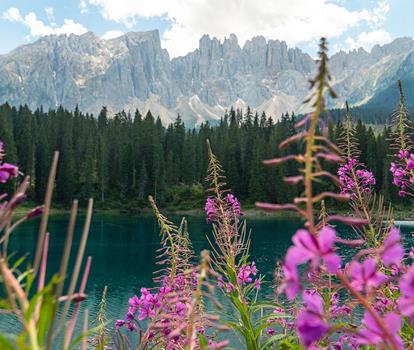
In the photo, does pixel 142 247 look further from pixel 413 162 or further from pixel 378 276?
pixel 378 276

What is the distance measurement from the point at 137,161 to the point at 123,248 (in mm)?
36165

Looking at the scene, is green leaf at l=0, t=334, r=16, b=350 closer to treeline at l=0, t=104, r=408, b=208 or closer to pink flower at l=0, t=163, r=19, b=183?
pink flower at l=0, t=163, r=19, b=183

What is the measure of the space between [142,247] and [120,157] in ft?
120

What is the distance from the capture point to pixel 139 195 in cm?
6562

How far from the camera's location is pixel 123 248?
34.5m

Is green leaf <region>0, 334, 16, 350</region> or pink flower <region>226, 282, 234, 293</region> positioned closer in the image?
green leaf <region>0, 334, 16, 350</region>

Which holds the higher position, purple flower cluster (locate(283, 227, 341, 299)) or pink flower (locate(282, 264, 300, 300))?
purple flower cluster (locate(283, 227, 341, 299))

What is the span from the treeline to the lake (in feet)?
30.4

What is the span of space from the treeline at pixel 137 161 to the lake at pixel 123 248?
9.27 m

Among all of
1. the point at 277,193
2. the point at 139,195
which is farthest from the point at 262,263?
the point at 139,195

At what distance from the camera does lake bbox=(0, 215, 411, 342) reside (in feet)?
73.0

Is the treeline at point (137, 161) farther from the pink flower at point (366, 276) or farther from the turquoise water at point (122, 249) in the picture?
the pink flower at point (366, 276)

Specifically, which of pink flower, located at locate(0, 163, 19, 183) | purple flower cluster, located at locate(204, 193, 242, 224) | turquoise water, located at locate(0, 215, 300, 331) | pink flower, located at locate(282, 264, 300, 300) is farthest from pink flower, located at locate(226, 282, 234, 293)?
turquoise water, located at locate(0, 215, 300, 331)

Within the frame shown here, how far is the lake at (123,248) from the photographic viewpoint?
876 inches
